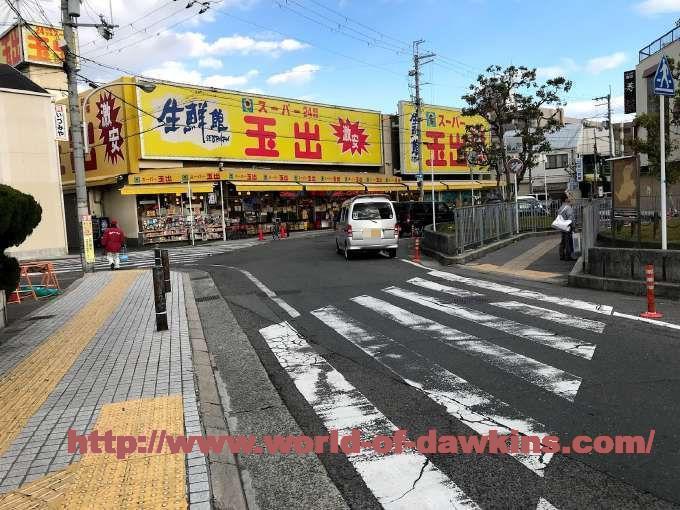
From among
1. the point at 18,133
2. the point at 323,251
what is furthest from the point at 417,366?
the point at 18,133

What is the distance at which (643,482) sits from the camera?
361cm

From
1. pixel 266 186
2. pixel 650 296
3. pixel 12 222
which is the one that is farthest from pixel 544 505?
pixel 266 186

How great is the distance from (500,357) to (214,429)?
3432 mm

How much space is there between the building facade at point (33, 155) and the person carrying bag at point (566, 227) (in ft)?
74.6

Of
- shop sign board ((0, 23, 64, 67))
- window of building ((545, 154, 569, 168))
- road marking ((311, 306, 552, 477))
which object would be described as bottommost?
road marking ((311, 306, 552, 477))

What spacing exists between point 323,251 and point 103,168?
1762cm

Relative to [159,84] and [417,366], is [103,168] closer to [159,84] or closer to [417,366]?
[159,84]

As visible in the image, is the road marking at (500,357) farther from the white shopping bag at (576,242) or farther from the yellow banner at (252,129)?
the yellow banner at (252,129)

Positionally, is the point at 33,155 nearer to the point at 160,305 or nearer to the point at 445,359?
the point at 160,305

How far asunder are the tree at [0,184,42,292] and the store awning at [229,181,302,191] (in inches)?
984

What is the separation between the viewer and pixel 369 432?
15.1 ft

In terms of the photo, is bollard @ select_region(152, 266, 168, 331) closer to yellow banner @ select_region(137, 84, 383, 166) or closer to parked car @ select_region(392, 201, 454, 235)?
parked car @ select_region(392, 201, 454, 235)

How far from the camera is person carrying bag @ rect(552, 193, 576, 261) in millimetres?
14656

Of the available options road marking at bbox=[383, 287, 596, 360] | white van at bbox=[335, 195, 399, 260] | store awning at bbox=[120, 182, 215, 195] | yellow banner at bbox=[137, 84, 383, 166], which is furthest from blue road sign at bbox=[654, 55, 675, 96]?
yellow banner at bbox=[137, 84, 383, 166]
